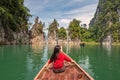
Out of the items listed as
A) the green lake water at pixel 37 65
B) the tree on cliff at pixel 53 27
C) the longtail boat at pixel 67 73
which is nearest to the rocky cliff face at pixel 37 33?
the tree on cliff at pixel 53 27

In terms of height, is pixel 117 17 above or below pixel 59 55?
above

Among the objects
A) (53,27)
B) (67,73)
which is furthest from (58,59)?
(53,27)

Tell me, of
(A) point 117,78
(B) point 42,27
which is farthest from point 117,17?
(A) point 117,78

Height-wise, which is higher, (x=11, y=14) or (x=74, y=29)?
(x=11, y=14)

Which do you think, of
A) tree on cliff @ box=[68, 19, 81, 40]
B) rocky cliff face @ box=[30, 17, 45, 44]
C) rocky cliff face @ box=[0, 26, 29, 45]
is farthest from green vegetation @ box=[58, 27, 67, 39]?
rocky cliff face @ box=[0, 26, 29, 45]

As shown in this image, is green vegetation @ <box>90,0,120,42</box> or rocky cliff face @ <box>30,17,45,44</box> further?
green vegetation @ <box>90,0,120,42</box>

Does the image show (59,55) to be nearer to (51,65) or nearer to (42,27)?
(51,65)

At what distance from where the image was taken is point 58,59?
12891 millimetres

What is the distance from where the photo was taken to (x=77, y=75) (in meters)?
13.9

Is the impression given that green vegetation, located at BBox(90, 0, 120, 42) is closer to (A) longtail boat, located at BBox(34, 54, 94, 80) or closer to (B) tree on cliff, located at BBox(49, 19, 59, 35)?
(B) tree on cliff, located at BBox(49, 19, 59, 35)

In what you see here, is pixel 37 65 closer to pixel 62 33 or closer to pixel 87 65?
pixel 87 65

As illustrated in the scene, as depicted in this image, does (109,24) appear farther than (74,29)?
Yes

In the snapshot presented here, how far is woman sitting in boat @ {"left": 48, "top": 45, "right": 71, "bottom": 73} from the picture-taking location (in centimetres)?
1265

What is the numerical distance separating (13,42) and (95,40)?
99.1 metres
